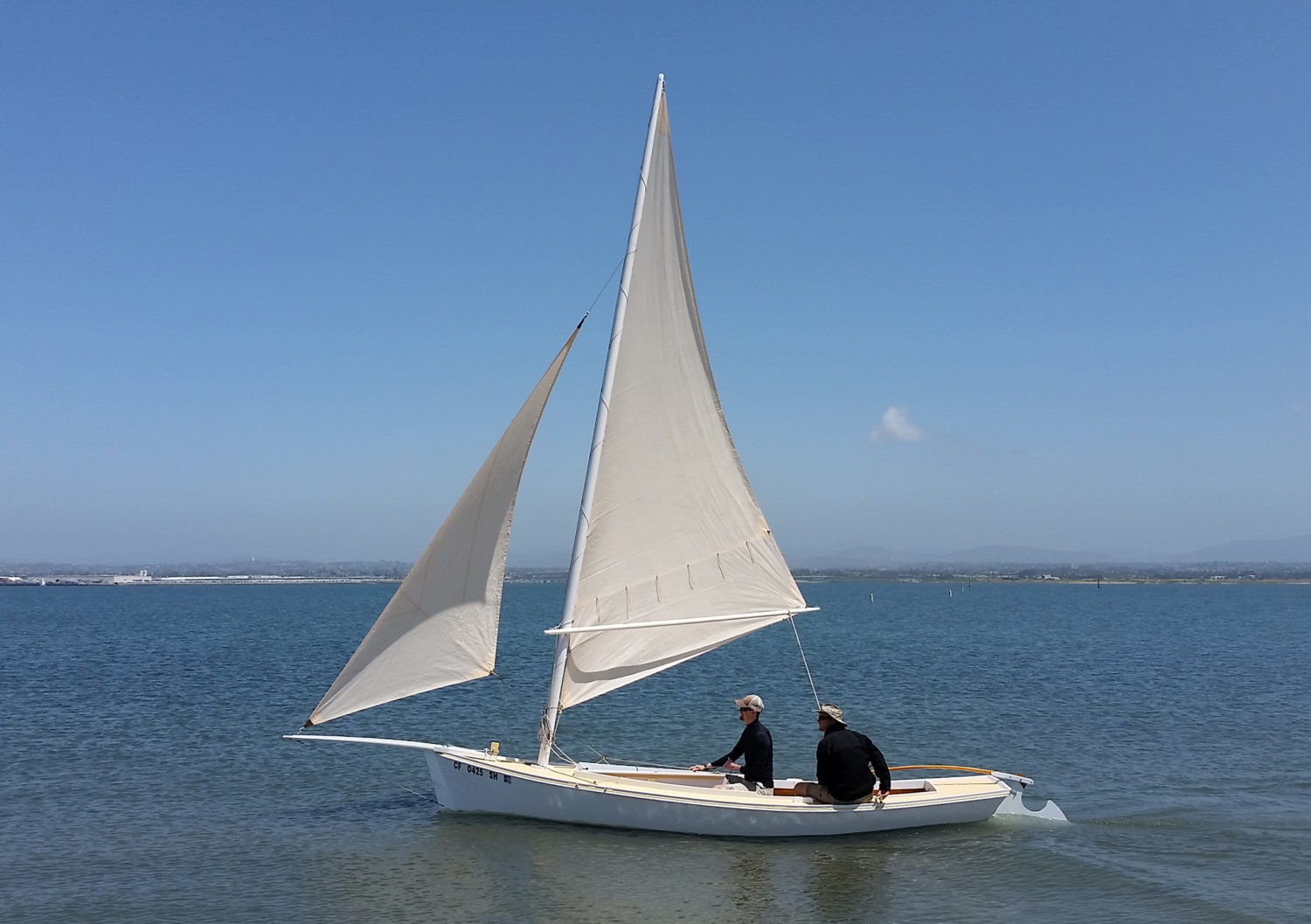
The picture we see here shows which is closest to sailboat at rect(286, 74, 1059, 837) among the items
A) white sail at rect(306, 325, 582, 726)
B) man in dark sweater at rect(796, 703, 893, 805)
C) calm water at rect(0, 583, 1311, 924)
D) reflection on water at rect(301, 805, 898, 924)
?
white sail at rect(306, 325, 582, 726)

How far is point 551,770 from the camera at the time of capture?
16.3 meters

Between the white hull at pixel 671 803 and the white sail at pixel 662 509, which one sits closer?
the white hull at pixel 671 803

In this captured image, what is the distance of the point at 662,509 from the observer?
56.4ft

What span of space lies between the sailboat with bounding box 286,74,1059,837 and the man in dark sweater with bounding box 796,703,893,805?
0.20 m

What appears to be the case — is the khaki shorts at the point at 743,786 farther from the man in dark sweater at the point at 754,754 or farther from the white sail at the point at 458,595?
the white sail at the point at 458,595

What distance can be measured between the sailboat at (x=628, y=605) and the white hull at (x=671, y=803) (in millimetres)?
28

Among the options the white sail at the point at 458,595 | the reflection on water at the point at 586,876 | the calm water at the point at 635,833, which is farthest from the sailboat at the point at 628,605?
the calm water at the point at 635,833

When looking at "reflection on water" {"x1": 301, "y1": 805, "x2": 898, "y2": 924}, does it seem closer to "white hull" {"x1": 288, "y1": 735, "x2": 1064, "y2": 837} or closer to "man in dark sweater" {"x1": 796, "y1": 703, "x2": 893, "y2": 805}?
"white hull" {"x1": 288, "y1": 735, "x2": 1064, "y2": 837}

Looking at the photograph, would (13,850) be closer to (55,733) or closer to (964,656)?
(55,733)

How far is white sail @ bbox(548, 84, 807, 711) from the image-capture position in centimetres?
1658

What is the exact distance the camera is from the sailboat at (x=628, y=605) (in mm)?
16047

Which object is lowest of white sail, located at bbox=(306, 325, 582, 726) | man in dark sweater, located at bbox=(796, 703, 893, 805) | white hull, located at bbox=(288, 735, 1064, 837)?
white hull, located at bbox=(288, 735, 1064, 837)

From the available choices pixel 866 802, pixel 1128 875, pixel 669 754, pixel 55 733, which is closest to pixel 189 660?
pixel 55 733

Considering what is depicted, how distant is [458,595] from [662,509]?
3508mm
